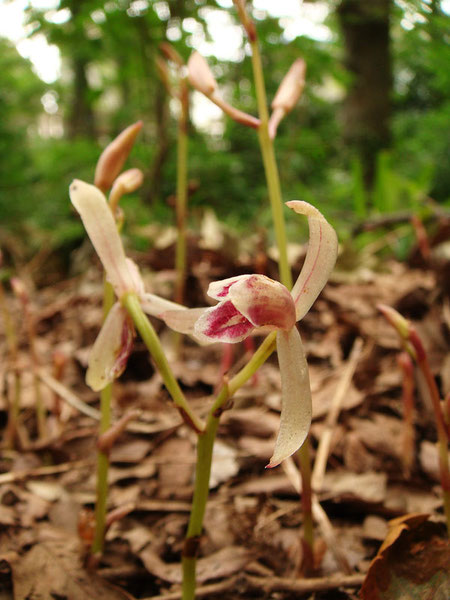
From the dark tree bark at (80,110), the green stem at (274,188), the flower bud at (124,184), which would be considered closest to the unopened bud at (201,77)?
the green stem at (274,188)

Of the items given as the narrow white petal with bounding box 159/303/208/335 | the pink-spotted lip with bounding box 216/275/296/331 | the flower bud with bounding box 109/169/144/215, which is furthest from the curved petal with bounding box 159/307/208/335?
the flower bud with bounding box 109/169/144/215

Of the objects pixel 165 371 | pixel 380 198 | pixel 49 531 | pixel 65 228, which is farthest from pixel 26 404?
pixel 380 198

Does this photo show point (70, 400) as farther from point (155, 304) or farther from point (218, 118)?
point (218, 118)

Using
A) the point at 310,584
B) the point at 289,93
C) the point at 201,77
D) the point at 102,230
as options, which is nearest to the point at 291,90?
the point at 289,93

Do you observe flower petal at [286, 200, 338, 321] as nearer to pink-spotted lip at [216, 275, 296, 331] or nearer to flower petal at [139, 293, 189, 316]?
pink-spotted lip at [216, 275, 296, 331]

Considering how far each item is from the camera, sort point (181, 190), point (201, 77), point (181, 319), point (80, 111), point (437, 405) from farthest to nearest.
A: point (80, 111) < point (181, 190) < point (201, 77) < point (437, 405) < point (181, 319)

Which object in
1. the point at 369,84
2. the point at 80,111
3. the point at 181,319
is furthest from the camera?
the point at 369,84

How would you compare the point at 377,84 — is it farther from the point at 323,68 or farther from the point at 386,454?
the point at 386,454
